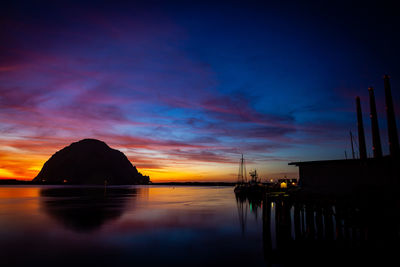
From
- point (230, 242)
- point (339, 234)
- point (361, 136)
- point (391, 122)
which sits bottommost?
point (230, 242)

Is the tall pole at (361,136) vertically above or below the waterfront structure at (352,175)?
above

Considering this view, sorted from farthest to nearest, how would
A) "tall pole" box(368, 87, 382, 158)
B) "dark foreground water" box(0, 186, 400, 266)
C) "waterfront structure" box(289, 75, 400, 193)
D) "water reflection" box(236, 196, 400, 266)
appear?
"tall pole" box(368, 87, 382, 158) < "waterfront structure" box(289, 75, 400, 193) < "dark foreground water" box(0, 186, 400, 266) < "water reflection" box(236, 196, 400, 266)

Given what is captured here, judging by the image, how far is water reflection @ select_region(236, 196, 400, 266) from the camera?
14.2 meters

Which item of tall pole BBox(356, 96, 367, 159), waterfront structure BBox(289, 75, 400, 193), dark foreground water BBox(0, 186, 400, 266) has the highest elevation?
tall pole BBox(356, 96, 367, 159)

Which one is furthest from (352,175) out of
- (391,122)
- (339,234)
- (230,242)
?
(391,122)

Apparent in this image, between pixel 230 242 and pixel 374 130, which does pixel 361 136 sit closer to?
pixel 374 130

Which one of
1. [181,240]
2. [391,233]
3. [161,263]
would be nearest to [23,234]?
[181,240]

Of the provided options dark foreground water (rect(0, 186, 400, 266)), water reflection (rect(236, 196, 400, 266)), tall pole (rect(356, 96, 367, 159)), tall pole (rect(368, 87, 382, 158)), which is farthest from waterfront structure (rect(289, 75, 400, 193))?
tall pole (rect(356, 96, 367, 159))

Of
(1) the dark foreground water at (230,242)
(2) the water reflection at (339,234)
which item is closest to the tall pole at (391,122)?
(1) the dark foreground water at (230,242)

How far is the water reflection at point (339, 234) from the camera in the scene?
1425 centimetres

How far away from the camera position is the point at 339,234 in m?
17.9

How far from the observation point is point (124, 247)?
82.8ft

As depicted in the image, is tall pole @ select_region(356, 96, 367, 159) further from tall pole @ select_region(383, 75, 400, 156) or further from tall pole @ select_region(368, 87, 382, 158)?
tall pole @ select_region(383, 75, 400, 156)

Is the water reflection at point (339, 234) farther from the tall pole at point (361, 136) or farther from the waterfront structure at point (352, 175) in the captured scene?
the tall pole at point (361, 136)
